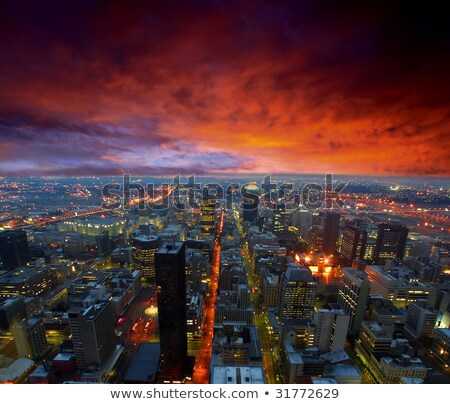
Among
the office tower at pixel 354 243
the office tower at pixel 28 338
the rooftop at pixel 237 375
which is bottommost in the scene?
the office tower at pixel 28 338

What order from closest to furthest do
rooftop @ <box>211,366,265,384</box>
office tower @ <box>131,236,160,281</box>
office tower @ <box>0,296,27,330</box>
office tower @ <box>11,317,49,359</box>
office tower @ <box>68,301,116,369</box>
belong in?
rooftop @ <box>211,366,265,384</box>
office tower @ <box>68,301,116,369</box>
office tower @ <box>11,317,49,359</box>
office tower @ <box>0,296,27,330</box>
office tower @ <box>131,236,160,281</box>

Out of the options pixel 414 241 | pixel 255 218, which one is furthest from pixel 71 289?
pixel 414 241

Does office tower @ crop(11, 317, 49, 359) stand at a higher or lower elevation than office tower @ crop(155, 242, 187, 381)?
lower

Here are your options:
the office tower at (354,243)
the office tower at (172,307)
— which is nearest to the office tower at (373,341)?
the office tower at (172,307)

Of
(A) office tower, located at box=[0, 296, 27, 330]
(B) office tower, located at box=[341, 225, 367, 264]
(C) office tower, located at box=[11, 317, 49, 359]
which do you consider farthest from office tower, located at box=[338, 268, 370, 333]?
(A) office tower, located at box=[0, 296, 27, 330]

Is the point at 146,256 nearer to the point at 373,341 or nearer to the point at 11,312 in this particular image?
the point at 11,312

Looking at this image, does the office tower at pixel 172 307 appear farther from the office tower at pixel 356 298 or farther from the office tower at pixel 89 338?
the office tower at pixel 356 298

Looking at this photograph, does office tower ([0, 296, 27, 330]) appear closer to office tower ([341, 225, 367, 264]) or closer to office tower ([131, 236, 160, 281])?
office tower ([131, 236, 160, 281])
